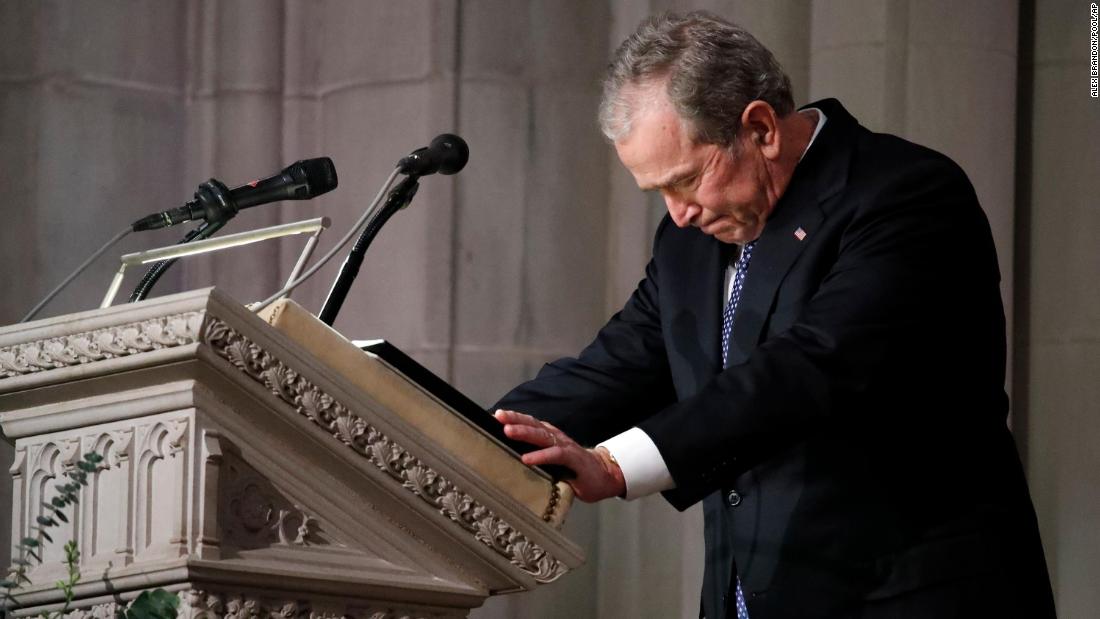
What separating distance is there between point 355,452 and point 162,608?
0.38 m

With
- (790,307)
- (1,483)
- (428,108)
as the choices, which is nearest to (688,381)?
(790,307)

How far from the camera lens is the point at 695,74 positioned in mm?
3188

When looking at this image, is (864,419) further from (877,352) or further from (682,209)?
(682,209)

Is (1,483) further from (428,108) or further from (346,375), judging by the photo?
(346,375)

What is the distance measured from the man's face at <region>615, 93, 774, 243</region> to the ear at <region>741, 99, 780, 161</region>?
2cm

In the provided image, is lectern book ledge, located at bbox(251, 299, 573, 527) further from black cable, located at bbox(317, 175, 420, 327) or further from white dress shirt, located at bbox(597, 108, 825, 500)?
black cable, located at bbox(317, 175, 420, 327)

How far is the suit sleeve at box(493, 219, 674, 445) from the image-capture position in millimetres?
3375

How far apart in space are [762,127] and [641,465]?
2.60ft

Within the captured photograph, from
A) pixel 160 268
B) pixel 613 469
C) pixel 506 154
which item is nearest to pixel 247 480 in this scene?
pixel 613 469

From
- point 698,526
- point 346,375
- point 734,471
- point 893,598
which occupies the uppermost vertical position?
point 346,375

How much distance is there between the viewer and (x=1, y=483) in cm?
584

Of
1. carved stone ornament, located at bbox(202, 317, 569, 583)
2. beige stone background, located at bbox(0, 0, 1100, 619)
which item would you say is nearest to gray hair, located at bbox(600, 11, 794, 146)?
carved stone ornament, located at bbox(202, 317, 569, 583)

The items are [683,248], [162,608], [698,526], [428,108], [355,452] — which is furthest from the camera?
[428,108]

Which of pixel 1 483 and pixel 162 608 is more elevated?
pixel 162 608
